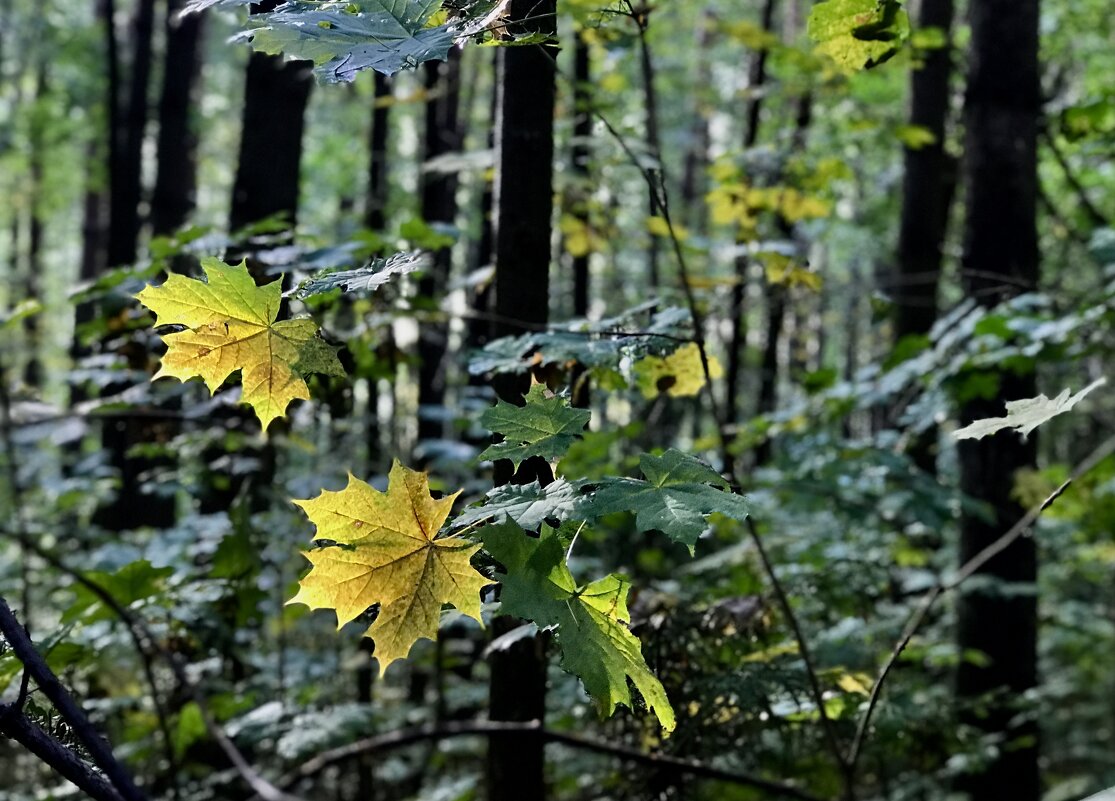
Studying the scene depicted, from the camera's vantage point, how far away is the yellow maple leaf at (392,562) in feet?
4.04

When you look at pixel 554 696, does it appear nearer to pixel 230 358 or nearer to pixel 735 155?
pixel 230 358

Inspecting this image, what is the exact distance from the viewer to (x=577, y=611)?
1.25 m

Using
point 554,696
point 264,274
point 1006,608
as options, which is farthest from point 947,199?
point 264,274

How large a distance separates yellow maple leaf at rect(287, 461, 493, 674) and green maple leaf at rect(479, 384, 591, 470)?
0.18 m

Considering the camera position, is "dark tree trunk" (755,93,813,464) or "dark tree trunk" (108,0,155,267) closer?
"dark tree trunk" (755,93,813,464)

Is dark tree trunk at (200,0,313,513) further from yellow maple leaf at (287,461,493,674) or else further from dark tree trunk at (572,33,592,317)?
yellow maple leaf at (287,461,493,674)

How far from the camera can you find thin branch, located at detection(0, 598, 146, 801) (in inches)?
36.1

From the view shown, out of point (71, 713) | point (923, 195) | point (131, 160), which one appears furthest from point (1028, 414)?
point (131, 160)

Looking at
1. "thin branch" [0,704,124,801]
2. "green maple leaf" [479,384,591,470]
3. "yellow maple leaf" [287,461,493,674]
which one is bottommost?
"thin branch" [0,704,124,801]

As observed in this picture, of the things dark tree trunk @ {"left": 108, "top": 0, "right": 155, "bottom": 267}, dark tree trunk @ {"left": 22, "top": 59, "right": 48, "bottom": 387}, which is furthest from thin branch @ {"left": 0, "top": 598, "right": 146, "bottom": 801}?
dark tree trunk @ {"left": 22, "top": 59, "right": 48, "bottom": 387}

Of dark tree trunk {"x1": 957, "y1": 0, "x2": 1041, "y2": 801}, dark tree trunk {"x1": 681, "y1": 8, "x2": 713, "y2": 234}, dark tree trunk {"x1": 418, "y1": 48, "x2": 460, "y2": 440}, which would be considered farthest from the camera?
dark tree trunk {"x1": 681, "y1": 8, "x2": 713, "y2": 234}

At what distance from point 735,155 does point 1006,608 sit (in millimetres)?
2534

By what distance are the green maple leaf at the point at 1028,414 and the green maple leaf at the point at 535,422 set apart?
581mm

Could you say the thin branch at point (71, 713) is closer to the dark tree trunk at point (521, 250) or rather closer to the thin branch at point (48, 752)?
the thin branch at point (48, 752)
